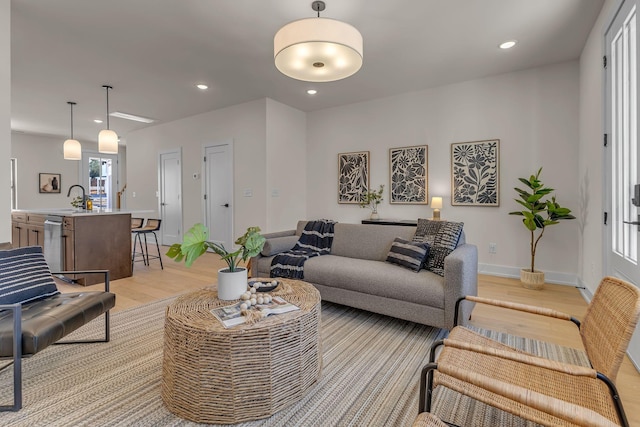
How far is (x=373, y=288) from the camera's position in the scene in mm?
2580

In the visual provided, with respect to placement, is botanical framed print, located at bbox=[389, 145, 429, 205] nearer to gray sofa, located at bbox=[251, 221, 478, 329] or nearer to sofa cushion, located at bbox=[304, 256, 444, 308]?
gray sofa, located at bbox=[251, 221, 478, 329]

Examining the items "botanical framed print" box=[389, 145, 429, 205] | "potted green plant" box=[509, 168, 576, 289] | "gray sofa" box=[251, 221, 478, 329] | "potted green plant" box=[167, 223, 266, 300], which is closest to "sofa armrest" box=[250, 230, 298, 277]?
"gray sofa" box=[251, 221, 478, 329]

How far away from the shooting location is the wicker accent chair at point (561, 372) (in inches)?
36.1

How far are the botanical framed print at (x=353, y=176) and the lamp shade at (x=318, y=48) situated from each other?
9.59ft

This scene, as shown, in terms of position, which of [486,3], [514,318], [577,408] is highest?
[486,3]

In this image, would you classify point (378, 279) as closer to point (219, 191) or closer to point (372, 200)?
point (372, 200)

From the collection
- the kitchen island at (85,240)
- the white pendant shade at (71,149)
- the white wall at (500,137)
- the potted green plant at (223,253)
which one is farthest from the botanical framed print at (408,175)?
the white pendant shade at (71,149)

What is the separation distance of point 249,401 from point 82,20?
3.58 metres

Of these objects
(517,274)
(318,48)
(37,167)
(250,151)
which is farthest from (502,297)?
(37,167)

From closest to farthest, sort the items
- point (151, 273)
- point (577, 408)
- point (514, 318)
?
point (577, 408) < point (514, 318) < point (151, 273)

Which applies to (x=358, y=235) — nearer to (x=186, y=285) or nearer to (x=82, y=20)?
(x=186, y=285)

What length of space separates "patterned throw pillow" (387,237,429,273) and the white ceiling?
6.78ft

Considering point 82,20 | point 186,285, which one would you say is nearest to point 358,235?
point 186,285

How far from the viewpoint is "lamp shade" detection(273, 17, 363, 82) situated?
77.0 inches
